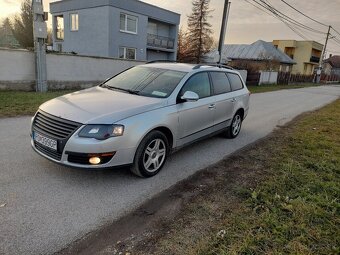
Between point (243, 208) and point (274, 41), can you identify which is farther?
point (274, 41)

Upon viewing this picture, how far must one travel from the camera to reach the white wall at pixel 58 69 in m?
10.6

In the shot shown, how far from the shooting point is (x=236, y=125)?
6602mm

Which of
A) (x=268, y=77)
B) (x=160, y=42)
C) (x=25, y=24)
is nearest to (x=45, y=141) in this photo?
(x=160, y=42)

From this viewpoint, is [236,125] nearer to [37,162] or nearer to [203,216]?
[203,216]

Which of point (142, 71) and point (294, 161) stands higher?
point (142, 71)

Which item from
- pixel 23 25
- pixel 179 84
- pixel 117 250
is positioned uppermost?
pixel 23 25

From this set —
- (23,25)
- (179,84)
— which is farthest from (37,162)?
(23,25)

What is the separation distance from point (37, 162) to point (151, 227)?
2.31 m

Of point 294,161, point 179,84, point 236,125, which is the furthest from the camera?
point 236,125

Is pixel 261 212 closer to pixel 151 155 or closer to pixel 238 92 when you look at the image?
pixel 151 155

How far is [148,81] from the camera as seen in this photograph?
15.6ft

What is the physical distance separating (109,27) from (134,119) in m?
22.1

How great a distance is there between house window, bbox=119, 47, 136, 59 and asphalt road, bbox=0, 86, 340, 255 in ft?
70.4

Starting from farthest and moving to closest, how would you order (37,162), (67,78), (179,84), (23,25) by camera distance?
(23,25) < (67,78) < (179,84) < (37,162)
